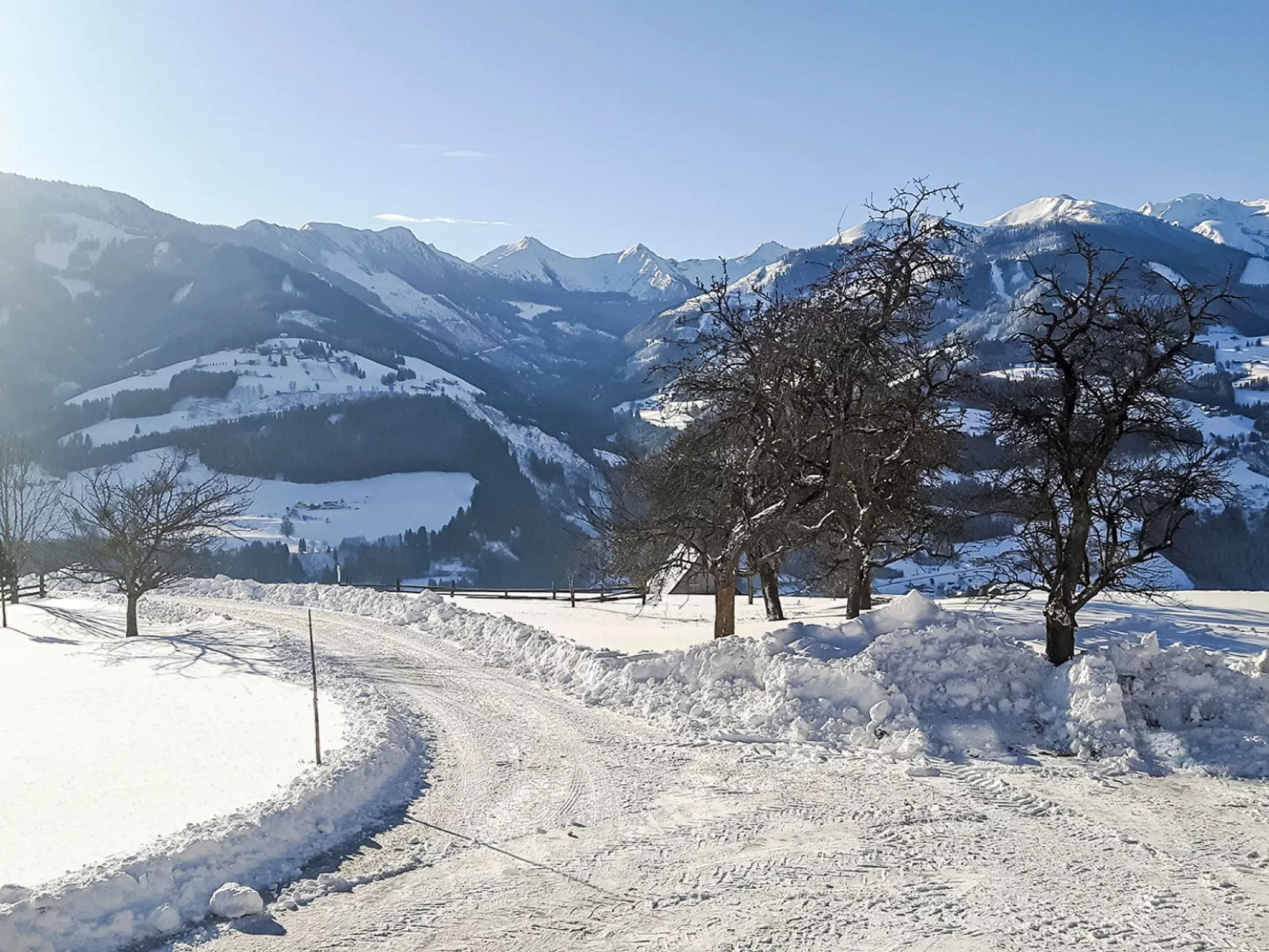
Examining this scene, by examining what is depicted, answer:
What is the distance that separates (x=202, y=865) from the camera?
823 centimetres

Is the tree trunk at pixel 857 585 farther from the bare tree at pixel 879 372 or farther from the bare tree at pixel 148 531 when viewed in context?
the bare tree at pixel 148 531

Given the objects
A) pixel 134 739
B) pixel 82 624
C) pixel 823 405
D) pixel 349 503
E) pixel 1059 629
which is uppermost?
pixel 349 503

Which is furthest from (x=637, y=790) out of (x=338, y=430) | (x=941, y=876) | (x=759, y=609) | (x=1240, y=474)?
(x=338, y=430)

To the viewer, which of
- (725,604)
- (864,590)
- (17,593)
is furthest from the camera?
(17,593)

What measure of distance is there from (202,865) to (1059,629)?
12.6m

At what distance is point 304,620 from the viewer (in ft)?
95.5

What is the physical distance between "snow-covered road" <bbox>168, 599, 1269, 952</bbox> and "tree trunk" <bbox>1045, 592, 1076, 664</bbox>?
3.27m

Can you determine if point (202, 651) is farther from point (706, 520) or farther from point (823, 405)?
point (823, 405)

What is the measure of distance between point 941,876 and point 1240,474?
15252 cm

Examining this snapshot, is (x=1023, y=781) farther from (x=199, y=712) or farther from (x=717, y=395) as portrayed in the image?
(x=199, y=712)

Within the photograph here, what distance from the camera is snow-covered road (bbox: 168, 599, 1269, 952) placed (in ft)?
23.3

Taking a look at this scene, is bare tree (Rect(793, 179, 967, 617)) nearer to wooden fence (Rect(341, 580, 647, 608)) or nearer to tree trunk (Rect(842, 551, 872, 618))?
tree trunk (Rect(842, 551, 872, 618))

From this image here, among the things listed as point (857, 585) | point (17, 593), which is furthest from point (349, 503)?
point (857, 585)

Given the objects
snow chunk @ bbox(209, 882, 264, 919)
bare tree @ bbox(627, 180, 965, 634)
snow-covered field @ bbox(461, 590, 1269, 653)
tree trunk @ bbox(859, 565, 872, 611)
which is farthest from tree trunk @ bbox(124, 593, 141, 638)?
snow chunk @ bbox(209, 882, 264, 919)
